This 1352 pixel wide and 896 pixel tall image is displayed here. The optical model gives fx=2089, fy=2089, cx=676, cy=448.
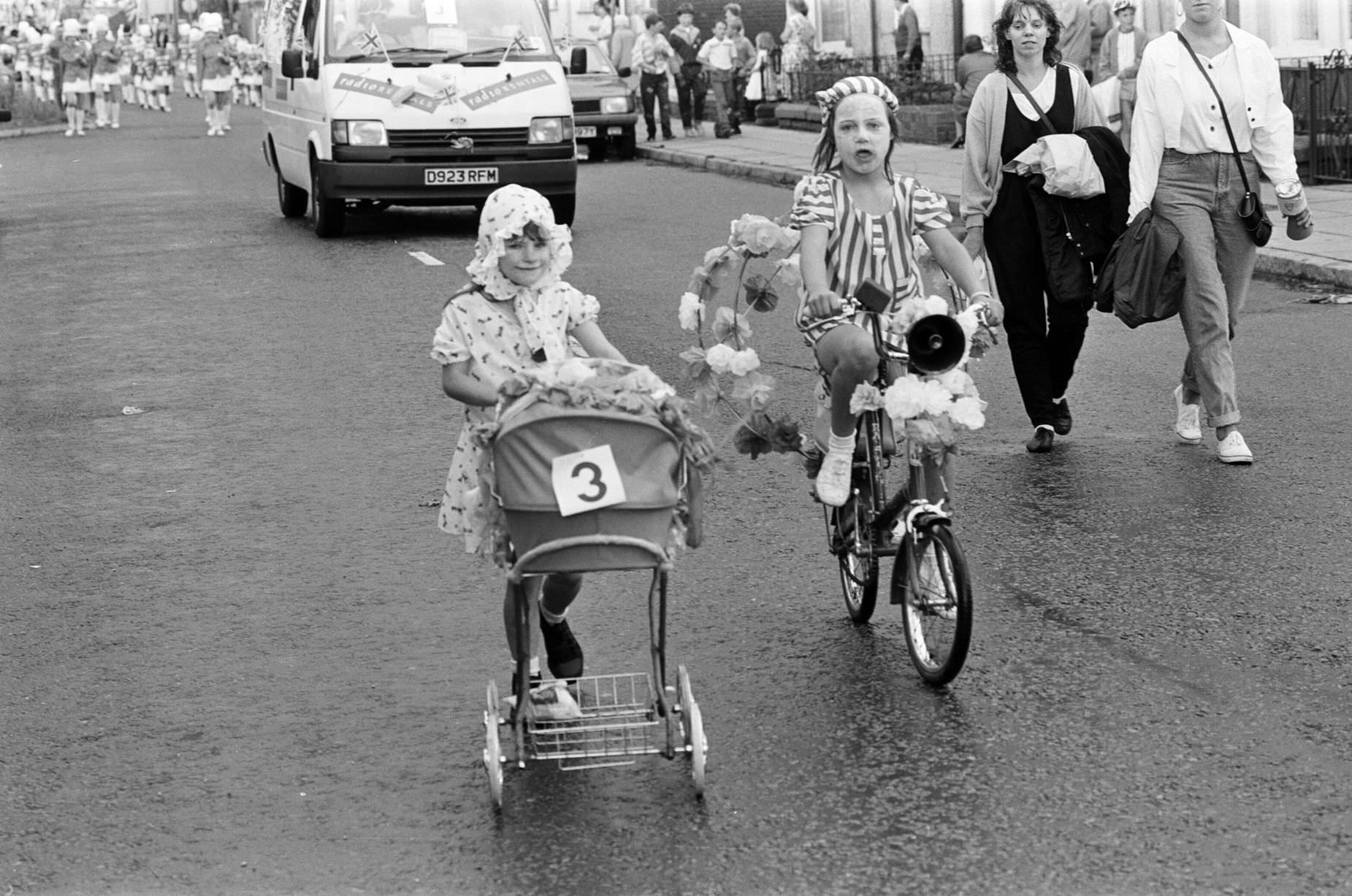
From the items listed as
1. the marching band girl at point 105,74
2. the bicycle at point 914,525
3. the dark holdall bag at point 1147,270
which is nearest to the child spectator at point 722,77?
the marching band girl at point 105,74

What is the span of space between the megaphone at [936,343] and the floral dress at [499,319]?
864mm

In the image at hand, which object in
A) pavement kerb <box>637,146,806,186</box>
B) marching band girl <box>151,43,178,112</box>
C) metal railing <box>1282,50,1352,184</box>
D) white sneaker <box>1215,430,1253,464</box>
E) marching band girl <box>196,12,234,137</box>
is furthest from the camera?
marching band girl <box>151,43,178,112</box>

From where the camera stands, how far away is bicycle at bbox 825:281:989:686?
531 cm

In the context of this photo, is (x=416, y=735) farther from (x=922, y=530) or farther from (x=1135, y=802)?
(x=1135, y=802)

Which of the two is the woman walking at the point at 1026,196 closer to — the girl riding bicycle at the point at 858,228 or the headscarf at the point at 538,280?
the girl riding bicycle at the point at 858,228

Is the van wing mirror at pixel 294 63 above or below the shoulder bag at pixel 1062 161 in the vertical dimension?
above

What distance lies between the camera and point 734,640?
20.0 ft

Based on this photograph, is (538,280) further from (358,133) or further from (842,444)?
(358,133)

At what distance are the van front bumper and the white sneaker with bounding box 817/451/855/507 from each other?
12177mm

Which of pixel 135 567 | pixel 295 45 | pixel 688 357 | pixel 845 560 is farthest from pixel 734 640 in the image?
pixel 295 45

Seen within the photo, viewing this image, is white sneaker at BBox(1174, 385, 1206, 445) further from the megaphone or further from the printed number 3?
the printed number 3

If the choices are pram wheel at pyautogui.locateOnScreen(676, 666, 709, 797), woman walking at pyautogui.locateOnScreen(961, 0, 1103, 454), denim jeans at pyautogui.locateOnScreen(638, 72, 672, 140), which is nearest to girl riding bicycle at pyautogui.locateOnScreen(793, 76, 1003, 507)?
pram wheel at pyautogui.locateOnScreen(676, 666, 709, 797)

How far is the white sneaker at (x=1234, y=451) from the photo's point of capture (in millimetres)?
8266

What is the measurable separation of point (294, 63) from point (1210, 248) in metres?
12.0
